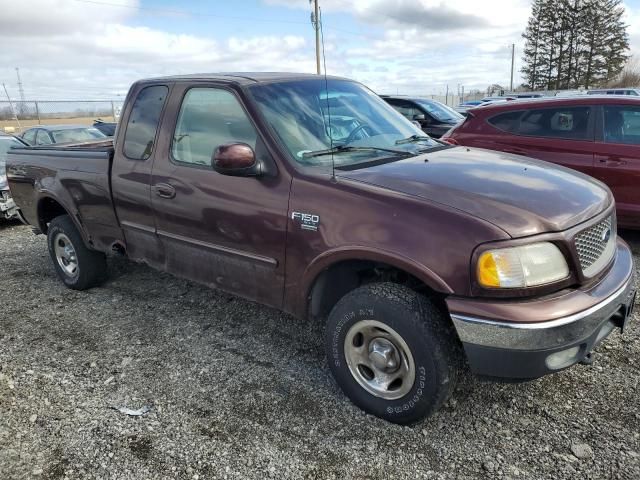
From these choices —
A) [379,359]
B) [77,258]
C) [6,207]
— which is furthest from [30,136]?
[379,359]

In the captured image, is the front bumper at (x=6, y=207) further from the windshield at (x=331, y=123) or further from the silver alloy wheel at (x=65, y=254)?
the windshield at (x=331, y=123)

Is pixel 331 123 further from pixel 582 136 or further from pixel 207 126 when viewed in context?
pixel 582 136

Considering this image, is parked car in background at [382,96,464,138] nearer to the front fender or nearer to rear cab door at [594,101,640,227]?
rear cab door at [594,101,640,227]

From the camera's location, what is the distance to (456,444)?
107 inches

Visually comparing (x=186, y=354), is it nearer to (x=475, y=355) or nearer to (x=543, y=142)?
(x=475, y=355)

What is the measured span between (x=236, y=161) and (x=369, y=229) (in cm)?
89

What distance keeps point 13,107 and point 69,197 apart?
74.6ft

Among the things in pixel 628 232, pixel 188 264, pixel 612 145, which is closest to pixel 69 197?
pixel 188 264

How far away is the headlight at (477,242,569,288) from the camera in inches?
93.6

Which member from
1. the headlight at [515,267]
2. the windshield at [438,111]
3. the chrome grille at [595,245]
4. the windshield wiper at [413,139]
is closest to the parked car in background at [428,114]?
the windshield at [438,111]

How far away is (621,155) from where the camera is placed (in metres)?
5.48

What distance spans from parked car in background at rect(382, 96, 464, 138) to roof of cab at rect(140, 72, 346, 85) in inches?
282

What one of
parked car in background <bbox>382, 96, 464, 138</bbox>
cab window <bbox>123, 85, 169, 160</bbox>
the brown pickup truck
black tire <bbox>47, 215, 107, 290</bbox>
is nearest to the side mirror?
the brown pickup truck

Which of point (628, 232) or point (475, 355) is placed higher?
point (475, 355)
